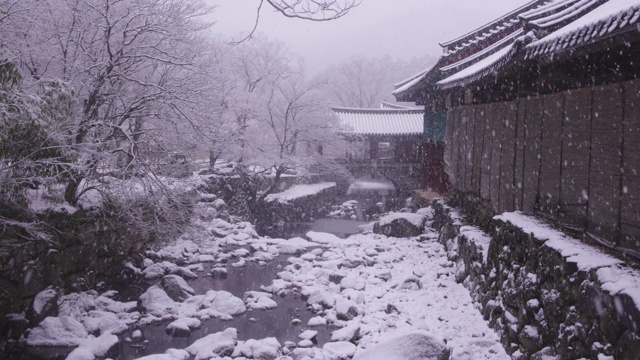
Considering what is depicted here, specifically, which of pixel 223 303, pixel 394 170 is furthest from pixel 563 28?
pixel 394 170

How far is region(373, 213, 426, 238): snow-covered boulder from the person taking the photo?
49.4 feet

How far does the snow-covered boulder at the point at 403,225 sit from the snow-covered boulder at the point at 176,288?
23.7 feet

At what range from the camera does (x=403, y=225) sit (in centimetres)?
1530

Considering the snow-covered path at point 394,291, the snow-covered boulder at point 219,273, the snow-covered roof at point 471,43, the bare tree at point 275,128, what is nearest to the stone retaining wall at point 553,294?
the snow-covered path at point 394,291

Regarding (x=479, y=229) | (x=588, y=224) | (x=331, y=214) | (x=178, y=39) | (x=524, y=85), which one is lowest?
(x=331, y=214)

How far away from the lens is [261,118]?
23.5 m

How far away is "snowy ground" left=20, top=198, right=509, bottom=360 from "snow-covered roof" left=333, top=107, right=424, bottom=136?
53.9ft

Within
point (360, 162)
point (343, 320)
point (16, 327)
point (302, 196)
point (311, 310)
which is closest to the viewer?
point (16, 327)

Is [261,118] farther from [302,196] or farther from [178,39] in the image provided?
[178,39]

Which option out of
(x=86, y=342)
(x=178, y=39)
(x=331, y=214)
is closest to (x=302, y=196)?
(x=331, y=214)

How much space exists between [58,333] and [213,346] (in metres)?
2.82

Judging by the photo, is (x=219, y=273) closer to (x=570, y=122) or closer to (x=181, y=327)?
(x=181, y=327)

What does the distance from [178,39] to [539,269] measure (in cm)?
965

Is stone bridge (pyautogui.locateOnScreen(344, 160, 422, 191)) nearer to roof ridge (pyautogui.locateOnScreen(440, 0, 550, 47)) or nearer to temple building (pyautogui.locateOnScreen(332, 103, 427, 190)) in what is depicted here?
temple building (pyautogui.locateOnScreen(332, 103, 427, 190))
